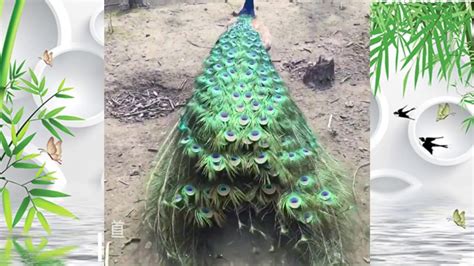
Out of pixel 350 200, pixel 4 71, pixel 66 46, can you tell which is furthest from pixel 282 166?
pixel 4 71

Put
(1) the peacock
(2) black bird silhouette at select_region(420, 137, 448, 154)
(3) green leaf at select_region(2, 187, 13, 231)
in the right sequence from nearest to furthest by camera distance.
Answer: (1) the peacock, (3) green leaf at select_region(2, 187, 13, 231), (2) black bird silhouette at select_region(420, 137, 448, 154)

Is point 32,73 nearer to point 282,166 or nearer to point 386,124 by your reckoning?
point 282,166

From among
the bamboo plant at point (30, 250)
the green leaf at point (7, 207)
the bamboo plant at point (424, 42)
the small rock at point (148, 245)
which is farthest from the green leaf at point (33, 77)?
the bamboo plant at point (424, 42)

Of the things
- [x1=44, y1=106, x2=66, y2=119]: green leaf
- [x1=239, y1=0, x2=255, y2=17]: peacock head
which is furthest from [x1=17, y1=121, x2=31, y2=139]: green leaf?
[x1=239, y1=0, x2=255, y2=17]: peacock head

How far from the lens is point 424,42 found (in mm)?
3836

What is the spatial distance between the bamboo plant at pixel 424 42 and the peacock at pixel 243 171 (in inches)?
26.3

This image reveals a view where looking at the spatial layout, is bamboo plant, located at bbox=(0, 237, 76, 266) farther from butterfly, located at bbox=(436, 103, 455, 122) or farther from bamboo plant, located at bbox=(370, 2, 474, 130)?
butterfly, located at bbox=(436, 103, 455, 122)

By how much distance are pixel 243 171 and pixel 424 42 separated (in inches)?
51.2

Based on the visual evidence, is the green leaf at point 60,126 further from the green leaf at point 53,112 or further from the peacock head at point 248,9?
the peacock head at point 248,9

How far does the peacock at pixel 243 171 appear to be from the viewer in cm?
341

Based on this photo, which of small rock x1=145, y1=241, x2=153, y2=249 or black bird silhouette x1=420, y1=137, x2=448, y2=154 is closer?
small rock x1=145, y1=241, x2=153, y2=249

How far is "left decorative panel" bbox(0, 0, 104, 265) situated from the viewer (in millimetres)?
3643

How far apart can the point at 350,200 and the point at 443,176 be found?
1.95 feet

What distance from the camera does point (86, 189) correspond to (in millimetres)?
3650
